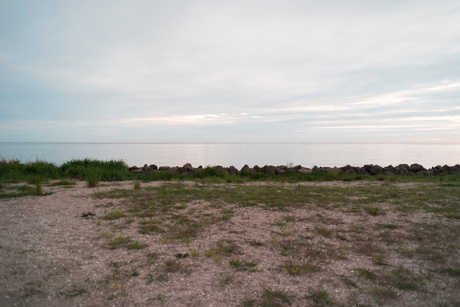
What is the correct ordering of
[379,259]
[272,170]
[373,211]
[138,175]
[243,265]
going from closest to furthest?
[243,265] → [379,259] → [373,211] → [138,175] → [272,170]

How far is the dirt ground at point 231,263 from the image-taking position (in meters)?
2.95

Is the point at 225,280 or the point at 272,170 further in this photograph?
the point at 272,170

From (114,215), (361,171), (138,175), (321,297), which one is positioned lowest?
(321,297)

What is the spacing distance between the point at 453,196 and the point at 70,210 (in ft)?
29.2

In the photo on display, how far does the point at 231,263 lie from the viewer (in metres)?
3.65

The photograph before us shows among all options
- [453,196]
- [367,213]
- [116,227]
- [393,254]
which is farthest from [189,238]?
[453,196]

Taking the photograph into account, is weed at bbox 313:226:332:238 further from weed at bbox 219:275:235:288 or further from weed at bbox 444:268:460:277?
weed at bbox 219:275:235:288

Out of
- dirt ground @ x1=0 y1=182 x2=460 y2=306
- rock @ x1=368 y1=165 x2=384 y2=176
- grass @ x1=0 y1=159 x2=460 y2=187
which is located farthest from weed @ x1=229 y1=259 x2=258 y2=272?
rock @ x1=368 y1=165 x2=384 y2=176

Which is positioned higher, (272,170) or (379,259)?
(272,170)

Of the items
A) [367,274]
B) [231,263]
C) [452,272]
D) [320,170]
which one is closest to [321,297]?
[367,274]

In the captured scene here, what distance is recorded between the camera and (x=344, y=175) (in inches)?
472

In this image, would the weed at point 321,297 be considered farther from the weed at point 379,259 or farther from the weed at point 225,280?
the weed at point 379,259

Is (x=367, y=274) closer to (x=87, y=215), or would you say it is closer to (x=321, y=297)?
(x=321, y=297)

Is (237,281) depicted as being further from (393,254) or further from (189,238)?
(393,254)
